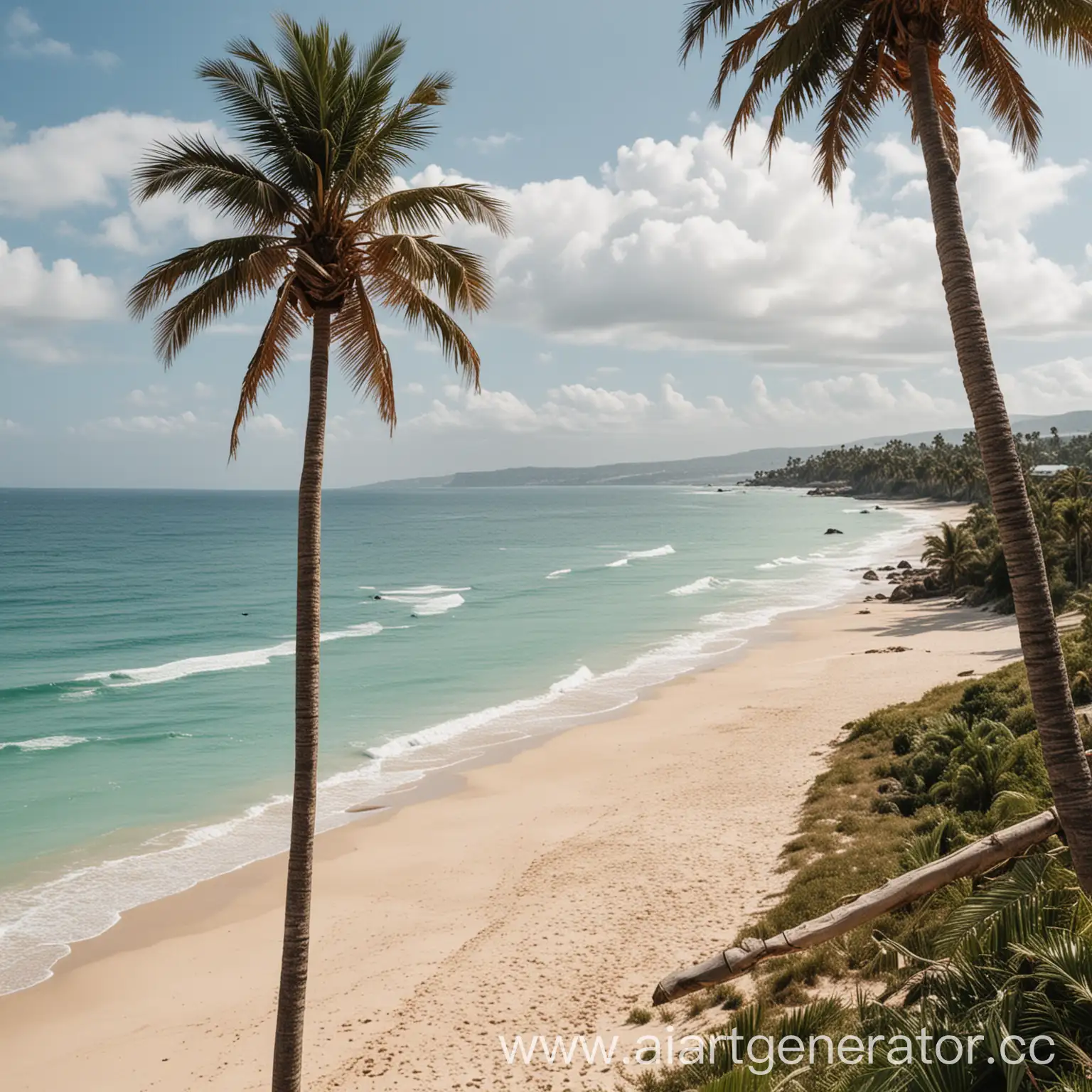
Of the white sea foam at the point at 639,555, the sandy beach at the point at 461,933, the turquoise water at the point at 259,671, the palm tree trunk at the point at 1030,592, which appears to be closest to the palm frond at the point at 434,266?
the palm tree trunk at the point at 1030,592

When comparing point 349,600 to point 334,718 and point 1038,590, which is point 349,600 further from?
point 1038,590

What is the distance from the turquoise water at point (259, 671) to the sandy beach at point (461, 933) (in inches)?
70.8

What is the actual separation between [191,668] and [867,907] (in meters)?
37.0

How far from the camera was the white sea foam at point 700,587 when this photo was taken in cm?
5997

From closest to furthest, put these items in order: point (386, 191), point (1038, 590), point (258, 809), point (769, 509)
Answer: point (1038, 590) < point (386, 191) < point (258, 809) < point (769, 509)

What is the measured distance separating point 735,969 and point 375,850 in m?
13.5

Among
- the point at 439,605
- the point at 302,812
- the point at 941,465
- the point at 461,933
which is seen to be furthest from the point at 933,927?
the point at 941,465

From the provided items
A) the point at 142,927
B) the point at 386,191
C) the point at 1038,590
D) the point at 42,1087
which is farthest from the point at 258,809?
the point at 1038,590

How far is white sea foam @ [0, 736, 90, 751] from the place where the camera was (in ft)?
88.9

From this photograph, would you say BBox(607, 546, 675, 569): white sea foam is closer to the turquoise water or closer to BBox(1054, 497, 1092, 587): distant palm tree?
the turquoise water

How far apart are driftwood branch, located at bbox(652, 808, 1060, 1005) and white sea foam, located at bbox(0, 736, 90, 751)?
1030 inches

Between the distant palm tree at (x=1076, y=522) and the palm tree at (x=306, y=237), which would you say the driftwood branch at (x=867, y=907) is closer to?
the palm tree at (x=306, y=237)

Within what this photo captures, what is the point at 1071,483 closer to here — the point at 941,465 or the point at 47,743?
the point at 47,743

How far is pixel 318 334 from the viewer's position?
8469mm
